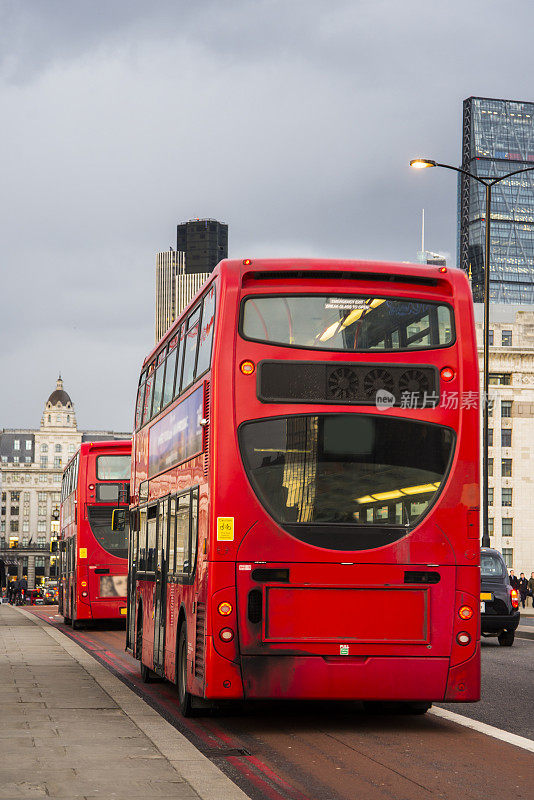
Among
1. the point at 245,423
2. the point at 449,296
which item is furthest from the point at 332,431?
the point at 449,296

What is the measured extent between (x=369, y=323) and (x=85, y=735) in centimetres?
427

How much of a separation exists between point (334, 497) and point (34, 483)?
177 meters

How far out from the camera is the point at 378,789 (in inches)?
335

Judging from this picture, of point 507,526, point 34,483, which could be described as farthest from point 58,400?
point 507,526

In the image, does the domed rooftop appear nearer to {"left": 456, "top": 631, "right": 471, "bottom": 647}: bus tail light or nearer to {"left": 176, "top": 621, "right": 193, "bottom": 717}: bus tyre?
{"left": 176, "top": 621, "right": 193, "bottom": 717}: bus tyre

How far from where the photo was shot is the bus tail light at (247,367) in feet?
36.2

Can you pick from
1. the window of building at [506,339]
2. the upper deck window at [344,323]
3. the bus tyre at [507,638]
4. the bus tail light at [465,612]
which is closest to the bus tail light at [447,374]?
the upper deck window at [344,323]

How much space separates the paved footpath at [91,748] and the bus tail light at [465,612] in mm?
2598

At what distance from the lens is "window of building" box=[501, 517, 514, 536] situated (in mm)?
99625

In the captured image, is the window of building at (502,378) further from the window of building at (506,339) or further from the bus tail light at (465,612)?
the bus tail light at (465,612)

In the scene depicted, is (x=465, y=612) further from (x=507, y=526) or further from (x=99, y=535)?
(x=507, y=526)

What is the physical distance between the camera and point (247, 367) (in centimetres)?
1103

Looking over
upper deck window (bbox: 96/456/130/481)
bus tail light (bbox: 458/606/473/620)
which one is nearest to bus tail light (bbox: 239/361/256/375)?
bus tail light (bbox: 458/606/473/620)

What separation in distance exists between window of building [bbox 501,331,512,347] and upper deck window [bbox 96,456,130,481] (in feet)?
239
